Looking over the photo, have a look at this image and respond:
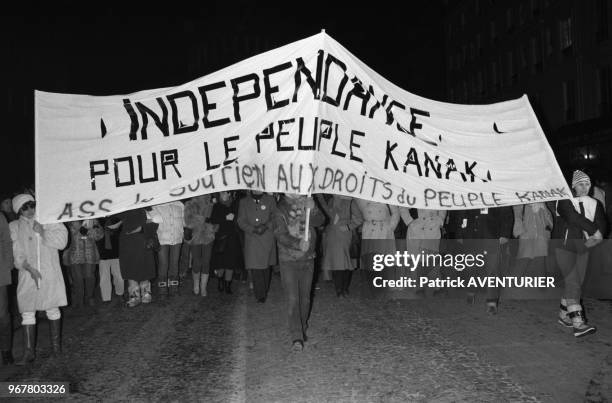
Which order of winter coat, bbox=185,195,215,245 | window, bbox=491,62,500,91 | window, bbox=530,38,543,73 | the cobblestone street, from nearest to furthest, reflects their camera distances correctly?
the cobblestone street < winter coat, bbox=185,195,215,245 < window, bbox=530,38,543,73 < window, bbox=491,62,500,91

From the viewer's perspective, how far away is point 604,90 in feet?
88.1

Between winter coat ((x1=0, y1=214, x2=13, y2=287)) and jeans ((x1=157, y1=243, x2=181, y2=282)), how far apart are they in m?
3.71

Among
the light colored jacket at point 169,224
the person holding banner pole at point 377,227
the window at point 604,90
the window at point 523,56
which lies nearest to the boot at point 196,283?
the light colored jacket at point 169,224

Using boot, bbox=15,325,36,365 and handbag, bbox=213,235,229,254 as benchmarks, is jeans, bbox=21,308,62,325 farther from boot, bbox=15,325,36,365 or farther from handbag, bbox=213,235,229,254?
handbag, bbox=213,235,229,254

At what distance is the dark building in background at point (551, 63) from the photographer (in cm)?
2572

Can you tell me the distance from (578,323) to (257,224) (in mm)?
4985

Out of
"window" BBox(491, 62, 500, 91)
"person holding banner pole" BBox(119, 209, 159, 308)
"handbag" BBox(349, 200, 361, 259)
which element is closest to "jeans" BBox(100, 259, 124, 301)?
"person holding banner pole" BBox(119, 209, 159, 308)

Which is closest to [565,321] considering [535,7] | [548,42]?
[548,42]

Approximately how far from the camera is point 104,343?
667 cm

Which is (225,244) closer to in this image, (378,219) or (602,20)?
(378,219)

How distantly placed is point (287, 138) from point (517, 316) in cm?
441

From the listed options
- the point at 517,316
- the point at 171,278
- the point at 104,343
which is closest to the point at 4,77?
the point at 171,278

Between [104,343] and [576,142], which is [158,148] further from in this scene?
[576,142]

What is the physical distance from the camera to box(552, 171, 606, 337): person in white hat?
655cm
